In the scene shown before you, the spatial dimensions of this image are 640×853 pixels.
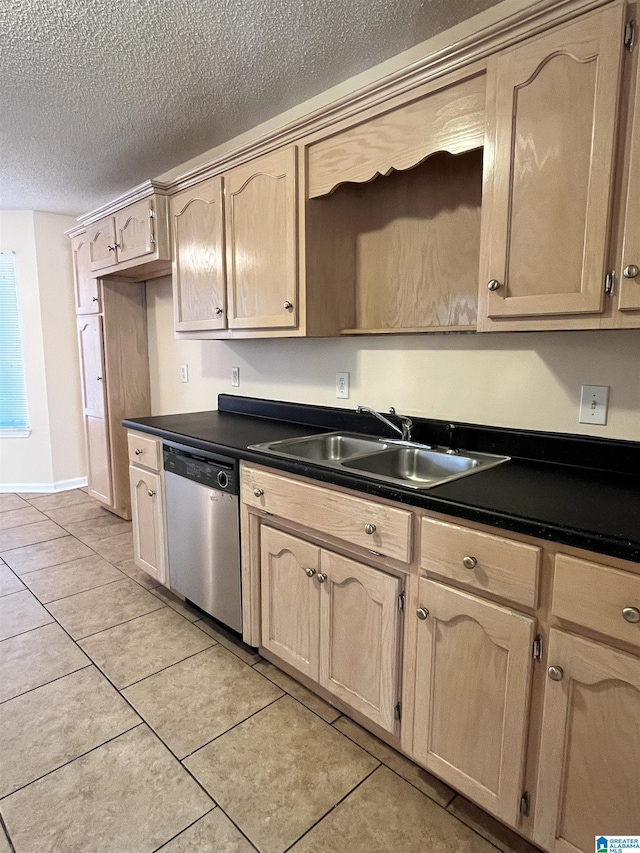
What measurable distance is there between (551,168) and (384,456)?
3.54 feet

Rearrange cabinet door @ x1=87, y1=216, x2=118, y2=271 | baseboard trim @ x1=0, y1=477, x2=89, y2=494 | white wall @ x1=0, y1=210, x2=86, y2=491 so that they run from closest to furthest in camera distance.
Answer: cabinet door @ x1=87, y1=216, x2=118, y2=271 → white wall @ x1=0, y1=210, x2=86, y2=491 → baseboard trim @ x1=0, y1=477, x2=89, y2=494

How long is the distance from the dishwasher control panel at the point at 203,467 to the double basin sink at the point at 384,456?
0.16m

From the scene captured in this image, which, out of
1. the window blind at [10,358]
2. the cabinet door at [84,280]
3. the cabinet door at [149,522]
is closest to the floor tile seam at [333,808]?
→ the cabinet door at [149,522]

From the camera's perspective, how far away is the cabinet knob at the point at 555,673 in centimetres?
116

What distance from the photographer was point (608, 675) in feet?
3.58

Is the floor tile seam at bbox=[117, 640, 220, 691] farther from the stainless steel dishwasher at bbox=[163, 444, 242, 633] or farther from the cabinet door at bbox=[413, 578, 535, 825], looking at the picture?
the cabinet door at bbox=[413, 578, 535, 825]

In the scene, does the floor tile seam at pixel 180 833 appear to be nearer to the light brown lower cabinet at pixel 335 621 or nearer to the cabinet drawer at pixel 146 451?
the light brown lower cabinet at pixel 335 621

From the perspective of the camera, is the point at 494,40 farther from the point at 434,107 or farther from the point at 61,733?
the point at 61,733

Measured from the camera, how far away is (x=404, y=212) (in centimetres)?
208

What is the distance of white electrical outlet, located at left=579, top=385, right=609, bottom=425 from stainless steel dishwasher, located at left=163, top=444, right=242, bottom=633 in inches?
50.0

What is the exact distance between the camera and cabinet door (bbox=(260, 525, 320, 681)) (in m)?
1.79

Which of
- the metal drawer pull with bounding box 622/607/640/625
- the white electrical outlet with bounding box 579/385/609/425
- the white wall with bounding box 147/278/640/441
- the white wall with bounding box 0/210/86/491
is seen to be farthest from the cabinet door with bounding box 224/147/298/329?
the white wall with bounding box 0/210/86/491

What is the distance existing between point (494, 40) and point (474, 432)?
1.21 metres

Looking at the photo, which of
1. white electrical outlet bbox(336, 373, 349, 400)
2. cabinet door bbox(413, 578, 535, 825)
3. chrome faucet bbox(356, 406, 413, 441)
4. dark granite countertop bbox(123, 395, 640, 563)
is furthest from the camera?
white electrical outlet bbox(336, 373, 349, 400)
